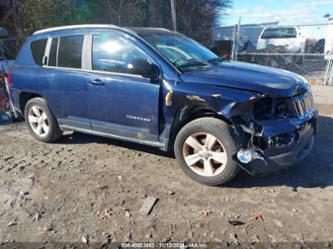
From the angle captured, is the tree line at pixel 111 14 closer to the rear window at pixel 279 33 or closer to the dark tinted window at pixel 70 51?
the rear window at pixel 279 33

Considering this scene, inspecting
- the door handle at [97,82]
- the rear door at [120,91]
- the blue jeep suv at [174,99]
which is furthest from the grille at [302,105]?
the door handle at [97,82]

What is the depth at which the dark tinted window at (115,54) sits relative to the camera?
4.48 metres

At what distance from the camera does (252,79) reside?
4.02 metres

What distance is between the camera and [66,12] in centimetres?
1256

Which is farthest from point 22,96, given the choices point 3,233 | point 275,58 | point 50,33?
point 275,58

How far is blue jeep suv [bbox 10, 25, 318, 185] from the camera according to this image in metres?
3.83

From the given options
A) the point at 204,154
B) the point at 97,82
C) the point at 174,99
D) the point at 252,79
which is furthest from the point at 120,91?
the point at 252,79

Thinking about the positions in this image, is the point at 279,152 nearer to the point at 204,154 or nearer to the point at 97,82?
the point at 204,154

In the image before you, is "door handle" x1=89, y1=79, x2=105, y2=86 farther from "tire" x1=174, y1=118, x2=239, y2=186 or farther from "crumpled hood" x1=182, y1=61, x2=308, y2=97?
"tire" x1=174, y1=118, x2=239, y2=186

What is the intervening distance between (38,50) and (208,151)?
3.29m

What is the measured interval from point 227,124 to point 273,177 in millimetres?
975

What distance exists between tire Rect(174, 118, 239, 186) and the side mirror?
0.71 metres

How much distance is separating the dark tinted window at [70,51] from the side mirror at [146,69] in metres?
1.07

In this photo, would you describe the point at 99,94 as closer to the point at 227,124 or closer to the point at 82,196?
the point at 82,196
